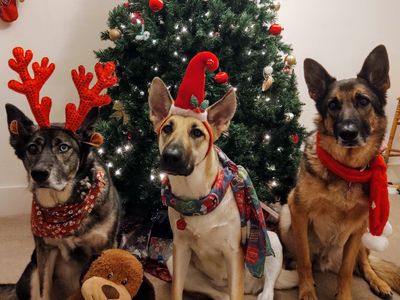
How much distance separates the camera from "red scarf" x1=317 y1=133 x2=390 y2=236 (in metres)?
1.75

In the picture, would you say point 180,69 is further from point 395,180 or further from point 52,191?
point 395,180

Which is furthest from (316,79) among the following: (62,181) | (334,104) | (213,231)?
(62,181)

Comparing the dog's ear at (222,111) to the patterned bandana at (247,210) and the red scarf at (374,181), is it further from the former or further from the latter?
the red scarf at (374,181)

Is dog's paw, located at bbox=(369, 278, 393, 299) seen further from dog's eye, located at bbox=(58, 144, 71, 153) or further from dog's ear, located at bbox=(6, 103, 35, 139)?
dog's ear, located at bbox=(6, 103, 35, 139)

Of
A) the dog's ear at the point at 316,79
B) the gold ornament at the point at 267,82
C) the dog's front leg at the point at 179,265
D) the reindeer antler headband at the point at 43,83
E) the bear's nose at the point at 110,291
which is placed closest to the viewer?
the bear's nose at the point at 110,291

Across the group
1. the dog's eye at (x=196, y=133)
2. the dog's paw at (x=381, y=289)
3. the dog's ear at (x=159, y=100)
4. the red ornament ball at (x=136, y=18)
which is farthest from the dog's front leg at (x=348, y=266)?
the red ornament ball at (x=136, y=18)

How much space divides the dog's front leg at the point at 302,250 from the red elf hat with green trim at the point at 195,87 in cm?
79

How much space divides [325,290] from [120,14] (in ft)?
6.48

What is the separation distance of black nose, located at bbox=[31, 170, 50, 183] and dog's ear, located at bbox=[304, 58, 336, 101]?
1.28 metres

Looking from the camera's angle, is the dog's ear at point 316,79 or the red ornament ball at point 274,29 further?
the red ornament ball at point 274,29

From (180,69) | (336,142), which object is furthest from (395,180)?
(180,69)

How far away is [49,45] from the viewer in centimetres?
291

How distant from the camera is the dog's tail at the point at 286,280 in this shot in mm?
2031

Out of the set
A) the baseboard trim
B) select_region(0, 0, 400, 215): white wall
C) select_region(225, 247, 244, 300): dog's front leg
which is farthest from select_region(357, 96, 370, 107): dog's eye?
the baseboard trim
